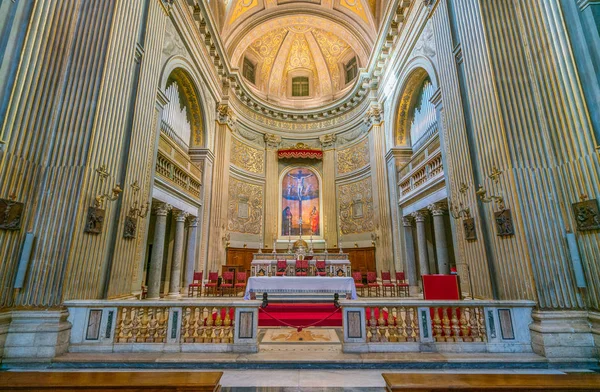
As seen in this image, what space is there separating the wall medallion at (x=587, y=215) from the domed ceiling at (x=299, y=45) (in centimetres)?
1318

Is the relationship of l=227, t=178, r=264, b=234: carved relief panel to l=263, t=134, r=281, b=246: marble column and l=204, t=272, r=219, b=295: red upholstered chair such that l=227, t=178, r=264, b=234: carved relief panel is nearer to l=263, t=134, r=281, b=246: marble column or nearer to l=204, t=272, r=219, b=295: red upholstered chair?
l=263, t=134, r=281, b=246: marble column

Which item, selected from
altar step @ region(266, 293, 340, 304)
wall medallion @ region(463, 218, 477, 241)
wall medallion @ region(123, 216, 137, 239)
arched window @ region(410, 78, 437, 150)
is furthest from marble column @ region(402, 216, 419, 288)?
wall medallion @ region(123, 216, 137, 239)

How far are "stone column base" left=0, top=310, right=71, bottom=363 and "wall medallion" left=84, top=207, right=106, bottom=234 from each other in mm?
1296

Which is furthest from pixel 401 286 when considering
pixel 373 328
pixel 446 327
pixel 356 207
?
pixel 373 328

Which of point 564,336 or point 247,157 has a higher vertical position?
point 247,157

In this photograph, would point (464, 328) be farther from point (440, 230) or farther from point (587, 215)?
point (440, 230)

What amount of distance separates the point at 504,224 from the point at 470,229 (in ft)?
3.09

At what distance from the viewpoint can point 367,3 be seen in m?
13.9

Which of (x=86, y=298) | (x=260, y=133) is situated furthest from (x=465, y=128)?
(x=260, y=133)

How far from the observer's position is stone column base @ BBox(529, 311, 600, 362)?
Result: 12.4 ft

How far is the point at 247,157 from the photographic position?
15.7 m

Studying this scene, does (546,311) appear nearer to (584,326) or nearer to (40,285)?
(584,326)

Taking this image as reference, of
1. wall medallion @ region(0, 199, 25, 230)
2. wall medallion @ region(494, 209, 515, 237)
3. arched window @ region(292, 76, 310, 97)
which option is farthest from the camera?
arched window @ region(292, 76, 310, 97)

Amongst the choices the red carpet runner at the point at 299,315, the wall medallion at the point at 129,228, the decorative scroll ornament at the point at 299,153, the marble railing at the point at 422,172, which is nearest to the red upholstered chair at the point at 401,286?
the marble railing at the point at 422,172
